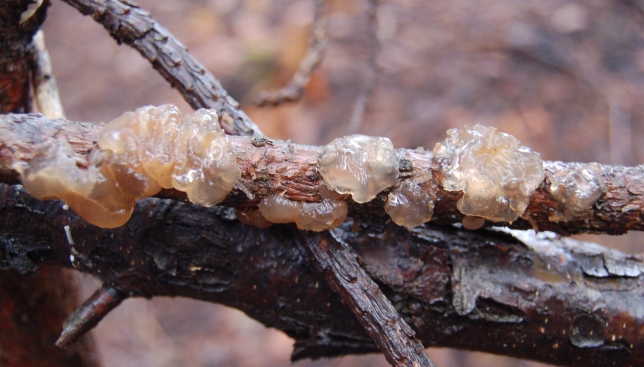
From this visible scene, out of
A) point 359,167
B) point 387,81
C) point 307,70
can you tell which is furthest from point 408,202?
point 387,81

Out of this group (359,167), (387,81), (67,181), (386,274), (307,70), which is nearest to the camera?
(67,181)

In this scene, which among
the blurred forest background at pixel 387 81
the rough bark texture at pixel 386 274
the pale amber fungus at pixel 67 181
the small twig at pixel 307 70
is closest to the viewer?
the pale amber fungus at pixel 67 181

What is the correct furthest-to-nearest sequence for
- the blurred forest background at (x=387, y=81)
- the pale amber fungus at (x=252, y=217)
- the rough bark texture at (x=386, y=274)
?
1. the blurred forest background at (x=387, y=81)
2. the rough bark texture at (x=386, y=274)
3. the pale amber fungus at (x=252, y=217)

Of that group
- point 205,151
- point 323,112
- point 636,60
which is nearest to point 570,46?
point 636,60

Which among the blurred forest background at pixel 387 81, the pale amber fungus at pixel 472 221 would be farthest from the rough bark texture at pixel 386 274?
the blurred forest background at pixel 387 81

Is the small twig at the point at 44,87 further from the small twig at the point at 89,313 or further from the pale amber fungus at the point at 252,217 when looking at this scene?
the pale amber fungus at the point at 252,217

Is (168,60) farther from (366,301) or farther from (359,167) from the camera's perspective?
(366,301)
